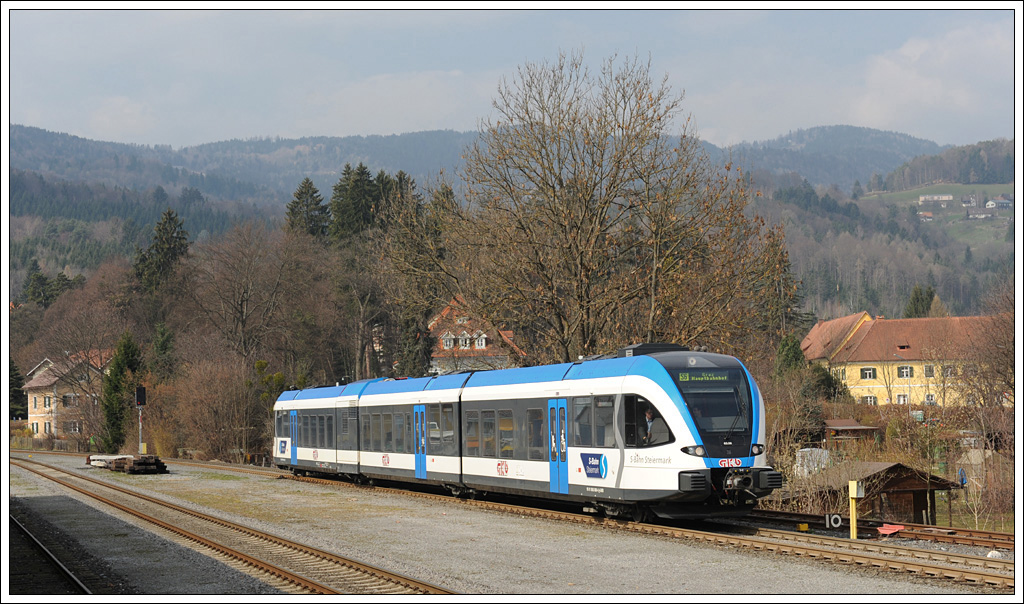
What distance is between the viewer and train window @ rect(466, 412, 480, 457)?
23.3 meters

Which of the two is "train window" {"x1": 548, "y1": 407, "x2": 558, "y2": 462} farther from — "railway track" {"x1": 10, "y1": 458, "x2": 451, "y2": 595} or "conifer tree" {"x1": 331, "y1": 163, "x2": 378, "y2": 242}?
"conifer tree" {"x1": 331, "y1": 163, "x2": 378, "y2": 242}

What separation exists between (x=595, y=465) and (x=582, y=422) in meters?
0.91

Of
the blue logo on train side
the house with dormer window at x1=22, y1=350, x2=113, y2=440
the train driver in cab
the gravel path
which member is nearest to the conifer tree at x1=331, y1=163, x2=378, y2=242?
the house with dormer window at x1=22, y1=350, x2=113, y2=440

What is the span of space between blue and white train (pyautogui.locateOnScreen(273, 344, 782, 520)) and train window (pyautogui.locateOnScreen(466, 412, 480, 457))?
0.08ft

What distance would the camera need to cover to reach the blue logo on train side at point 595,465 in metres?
18.5

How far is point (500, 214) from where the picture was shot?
3228cm

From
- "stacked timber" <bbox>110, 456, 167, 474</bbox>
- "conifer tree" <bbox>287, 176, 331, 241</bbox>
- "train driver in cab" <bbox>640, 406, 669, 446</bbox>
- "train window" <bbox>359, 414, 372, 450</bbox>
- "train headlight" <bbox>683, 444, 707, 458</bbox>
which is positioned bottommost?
"stacked timber" <bbox>110, 456, 167, 474</bbox>

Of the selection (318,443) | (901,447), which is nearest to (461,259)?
(318,443)

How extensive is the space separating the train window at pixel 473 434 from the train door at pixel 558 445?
3291 millimetres

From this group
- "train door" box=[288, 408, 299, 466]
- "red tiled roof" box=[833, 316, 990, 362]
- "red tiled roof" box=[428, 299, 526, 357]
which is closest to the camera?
"red tiled roof" box=[428, 299, 526, 357]

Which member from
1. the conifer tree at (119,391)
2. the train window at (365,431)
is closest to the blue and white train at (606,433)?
the train window at (365,431)

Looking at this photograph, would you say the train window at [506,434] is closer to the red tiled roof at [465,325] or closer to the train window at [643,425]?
the train window at [643,425]

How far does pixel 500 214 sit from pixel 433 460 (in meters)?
9.68

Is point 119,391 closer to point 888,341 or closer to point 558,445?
point 558,445
